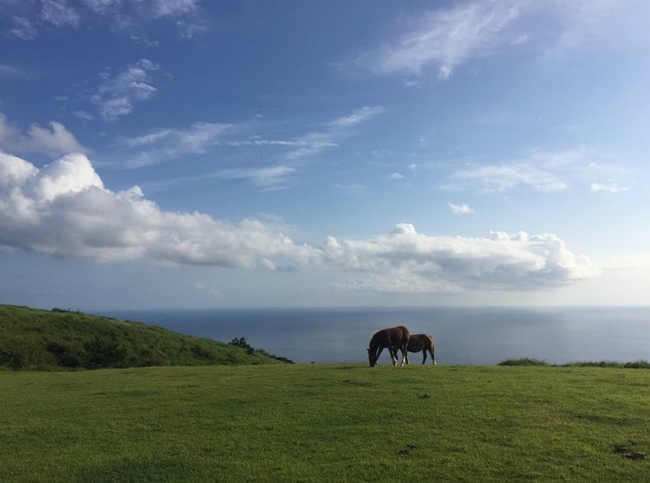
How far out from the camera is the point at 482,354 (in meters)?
118

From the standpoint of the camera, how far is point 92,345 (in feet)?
121

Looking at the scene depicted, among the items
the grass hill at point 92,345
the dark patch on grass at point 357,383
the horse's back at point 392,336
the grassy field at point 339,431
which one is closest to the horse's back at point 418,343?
the horse's back at point 392,336

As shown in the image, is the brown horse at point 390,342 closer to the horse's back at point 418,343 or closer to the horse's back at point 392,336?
the horse's back at point 392,336

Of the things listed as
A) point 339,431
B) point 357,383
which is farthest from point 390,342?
point 339,431

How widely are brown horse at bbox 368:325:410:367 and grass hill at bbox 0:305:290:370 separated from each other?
66.3 feet

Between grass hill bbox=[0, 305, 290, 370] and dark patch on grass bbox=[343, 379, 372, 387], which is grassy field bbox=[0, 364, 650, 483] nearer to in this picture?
dark patch on grass bbox=[343, 379, 372, 387]

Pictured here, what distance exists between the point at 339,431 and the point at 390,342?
39.1 ft

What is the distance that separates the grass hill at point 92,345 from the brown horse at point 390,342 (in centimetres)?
2020

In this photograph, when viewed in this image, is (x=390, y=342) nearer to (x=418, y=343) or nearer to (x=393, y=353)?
(x=393, y=353)

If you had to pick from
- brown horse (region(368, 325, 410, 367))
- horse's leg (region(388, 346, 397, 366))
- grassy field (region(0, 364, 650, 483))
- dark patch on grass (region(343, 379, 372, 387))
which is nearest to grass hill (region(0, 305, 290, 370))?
brown horse (region(368, 325, 410, 367))

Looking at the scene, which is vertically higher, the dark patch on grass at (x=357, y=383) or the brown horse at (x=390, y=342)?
the brown horse at (x=390, y=342)

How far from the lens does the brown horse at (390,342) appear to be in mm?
20672

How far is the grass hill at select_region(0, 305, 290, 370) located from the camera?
34062mm

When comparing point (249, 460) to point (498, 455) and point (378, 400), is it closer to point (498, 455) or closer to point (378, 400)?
point (498, 455)
